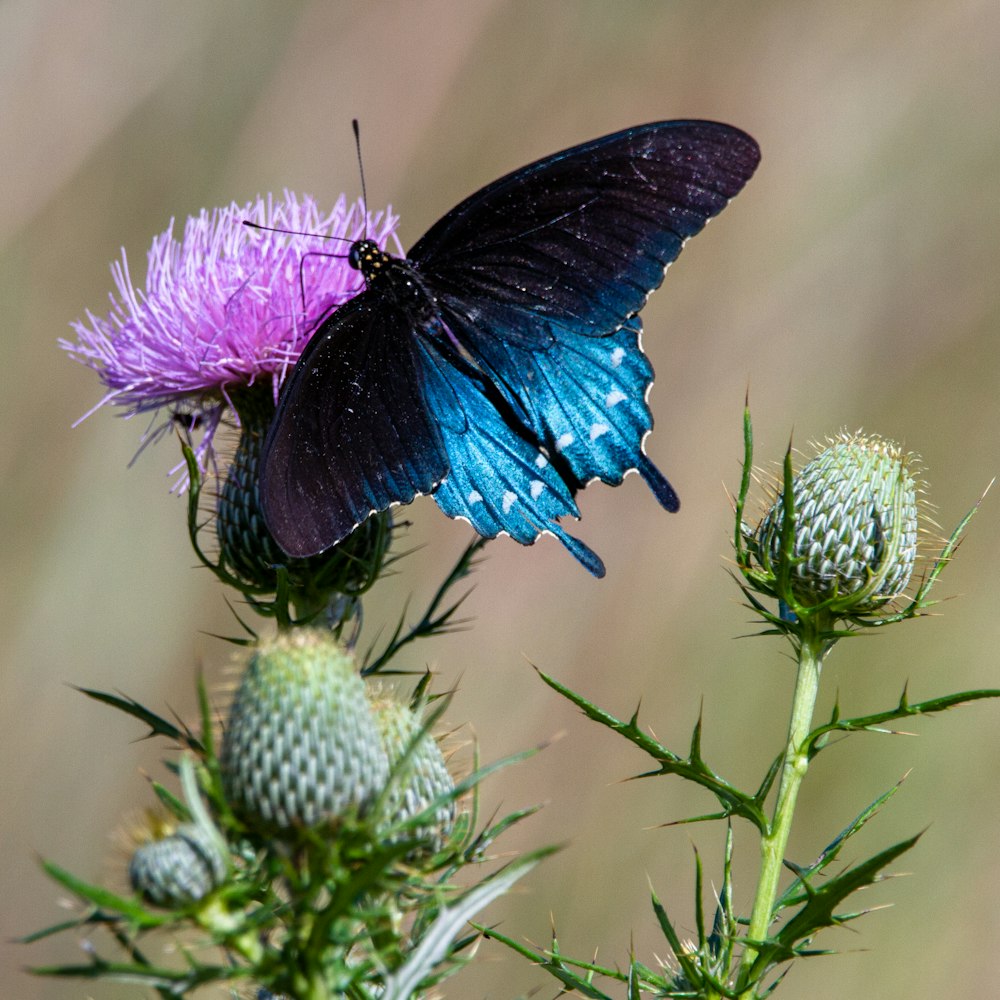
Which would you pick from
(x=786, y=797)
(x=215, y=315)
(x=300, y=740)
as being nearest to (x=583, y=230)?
(x=215, y=315)

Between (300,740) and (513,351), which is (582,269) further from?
(300,740)

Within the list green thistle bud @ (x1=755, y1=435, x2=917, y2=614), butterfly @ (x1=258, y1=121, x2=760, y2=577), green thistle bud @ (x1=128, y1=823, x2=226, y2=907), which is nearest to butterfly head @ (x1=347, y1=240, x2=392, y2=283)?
butterfly @ (x1=258, y1=121, x2=760, y2=577)

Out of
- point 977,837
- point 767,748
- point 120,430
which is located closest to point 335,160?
point 120,430

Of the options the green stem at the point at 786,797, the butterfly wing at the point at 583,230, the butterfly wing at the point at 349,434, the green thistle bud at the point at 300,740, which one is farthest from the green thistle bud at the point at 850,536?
the green thistle bud at the point at 300,740

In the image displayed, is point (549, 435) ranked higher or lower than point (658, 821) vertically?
higher

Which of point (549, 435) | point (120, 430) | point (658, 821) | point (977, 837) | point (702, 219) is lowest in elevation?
point (977, 837)

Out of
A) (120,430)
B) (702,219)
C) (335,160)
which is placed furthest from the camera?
(335,160)

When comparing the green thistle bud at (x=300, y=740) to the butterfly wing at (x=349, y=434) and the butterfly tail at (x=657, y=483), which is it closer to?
the butterfly wing at (x=349, y=434)

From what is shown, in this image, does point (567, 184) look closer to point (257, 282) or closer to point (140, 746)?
point (257, 282)
